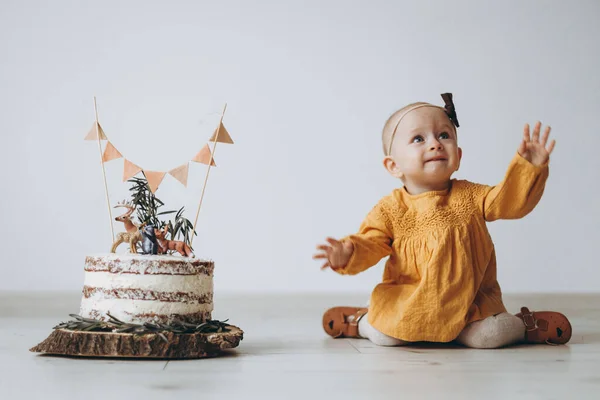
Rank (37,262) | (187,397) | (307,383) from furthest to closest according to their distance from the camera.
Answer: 1. (37,262)
2. (307,383)
3. (187,397)

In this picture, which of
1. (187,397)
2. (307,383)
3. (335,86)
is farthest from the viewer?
(335,86)

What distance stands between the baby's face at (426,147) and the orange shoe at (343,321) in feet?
1.32

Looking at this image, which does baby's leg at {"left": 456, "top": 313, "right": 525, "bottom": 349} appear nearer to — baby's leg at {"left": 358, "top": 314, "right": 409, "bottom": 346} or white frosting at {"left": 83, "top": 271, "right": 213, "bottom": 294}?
baby's leg at {"left": 358, "top": 314, "right": 409, "bottom": 346}

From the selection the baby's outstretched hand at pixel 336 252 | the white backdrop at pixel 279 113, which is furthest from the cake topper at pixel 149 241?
the white backdrop at pixel 279 113

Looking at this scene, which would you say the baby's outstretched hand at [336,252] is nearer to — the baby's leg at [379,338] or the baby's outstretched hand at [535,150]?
the baby's leg at [379,338]

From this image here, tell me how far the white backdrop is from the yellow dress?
1.06m

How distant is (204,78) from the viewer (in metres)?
2.85

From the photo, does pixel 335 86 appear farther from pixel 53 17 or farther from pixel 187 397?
pixel 187 397

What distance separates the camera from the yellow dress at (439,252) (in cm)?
171

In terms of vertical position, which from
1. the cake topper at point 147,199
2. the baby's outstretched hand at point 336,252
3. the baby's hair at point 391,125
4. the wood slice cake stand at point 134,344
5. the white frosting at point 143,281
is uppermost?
the baby's hair at point 391,125

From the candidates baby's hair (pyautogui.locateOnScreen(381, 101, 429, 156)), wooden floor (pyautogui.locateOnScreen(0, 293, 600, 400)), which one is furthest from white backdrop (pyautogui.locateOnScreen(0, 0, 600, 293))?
baby's hair (pyautogui.locateOnScreen(381, 101, 429, 156))

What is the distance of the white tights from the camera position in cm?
174

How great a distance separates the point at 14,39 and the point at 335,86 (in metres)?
1.24

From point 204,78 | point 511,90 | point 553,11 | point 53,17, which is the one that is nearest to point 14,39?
point 53,17
